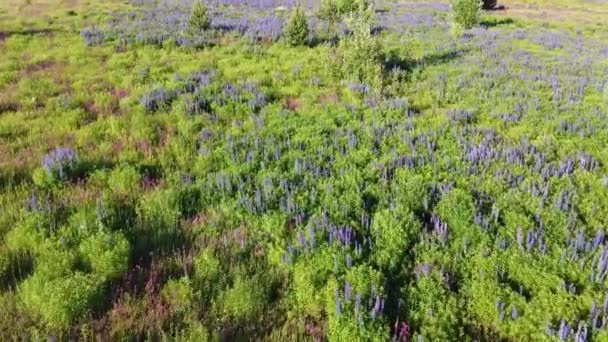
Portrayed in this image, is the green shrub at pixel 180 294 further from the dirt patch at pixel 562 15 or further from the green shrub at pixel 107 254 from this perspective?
the dirt patch at pixel 562 15

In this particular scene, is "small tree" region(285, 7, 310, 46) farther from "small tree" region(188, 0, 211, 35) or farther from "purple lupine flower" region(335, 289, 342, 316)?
"purple lupine flower" region(335, 289, 342, 316)

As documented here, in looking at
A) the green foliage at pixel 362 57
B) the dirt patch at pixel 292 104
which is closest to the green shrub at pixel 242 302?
the dirt patch at pixel 292 104

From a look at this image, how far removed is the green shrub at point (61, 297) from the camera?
454 cm

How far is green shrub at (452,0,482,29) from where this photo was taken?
85.9ft

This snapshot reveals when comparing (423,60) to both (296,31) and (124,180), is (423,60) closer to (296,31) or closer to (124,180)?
(296,31)

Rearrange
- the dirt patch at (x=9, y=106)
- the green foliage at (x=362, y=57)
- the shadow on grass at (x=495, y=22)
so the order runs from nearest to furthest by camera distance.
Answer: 1. the dirt patch at (x=9, y=106)
2. the green foliage at (x=362, y=57)
3. the shadow on grass at (x=495, y=22)

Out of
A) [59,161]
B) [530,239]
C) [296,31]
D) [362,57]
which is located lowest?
[530,239]

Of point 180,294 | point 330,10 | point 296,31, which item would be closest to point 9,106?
point 180,294

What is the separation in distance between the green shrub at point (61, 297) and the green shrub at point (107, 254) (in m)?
0.23

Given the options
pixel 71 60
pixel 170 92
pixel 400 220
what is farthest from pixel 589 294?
pixel 71 60

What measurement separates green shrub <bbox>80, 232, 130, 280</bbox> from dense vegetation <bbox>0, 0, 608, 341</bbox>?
23 millimetres

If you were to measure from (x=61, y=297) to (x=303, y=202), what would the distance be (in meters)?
3.44

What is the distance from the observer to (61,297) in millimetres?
4664

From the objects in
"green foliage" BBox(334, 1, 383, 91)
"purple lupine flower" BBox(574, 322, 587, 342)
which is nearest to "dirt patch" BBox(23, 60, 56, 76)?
"green foliage" BBox(334, 1, 383, 91)
